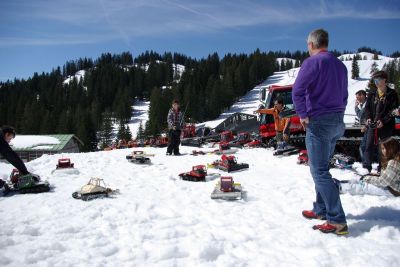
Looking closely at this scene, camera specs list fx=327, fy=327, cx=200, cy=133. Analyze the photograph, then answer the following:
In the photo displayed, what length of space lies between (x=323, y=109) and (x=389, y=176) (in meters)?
2.58

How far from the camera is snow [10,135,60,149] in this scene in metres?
47.4

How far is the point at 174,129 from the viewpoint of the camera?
13.0m

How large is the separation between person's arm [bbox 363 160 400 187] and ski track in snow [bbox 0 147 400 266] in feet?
1.01

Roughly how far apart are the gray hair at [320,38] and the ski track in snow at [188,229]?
2.48m

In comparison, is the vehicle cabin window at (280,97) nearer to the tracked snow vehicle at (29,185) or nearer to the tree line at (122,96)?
the tracked snow vehicle at (29,185)

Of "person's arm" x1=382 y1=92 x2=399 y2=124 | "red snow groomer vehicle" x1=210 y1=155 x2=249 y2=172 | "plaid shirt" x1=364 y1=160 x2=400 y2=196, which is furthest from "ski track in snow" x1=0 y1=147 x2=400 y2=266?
"person's arm" x1=382 y1=92 x2=399 y2=124

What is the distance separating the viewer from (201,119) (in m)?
101

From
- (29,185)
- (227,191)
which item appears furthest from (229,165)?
(29,185)

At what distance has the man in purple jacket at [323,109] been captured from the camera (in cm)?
420

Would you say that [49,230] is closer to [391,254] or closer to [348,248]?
[348,248]

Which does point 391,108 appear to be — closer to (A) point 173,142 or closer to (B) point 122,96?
(A) point 173,142

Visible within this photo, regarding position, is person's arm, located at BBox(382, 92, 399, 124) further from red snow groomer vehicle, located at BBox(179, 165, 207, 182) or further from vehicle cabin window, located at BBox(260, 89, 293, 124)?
vehicle cabin window, located at BBox(260, 89, 293, 124)

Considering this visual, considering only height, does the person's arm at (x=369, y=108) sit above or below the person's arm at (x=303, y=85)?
below

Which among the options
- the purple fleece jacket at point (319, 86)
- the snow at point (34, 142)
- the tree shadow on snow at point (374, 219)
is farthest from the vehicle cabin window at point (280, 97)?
the snow at point (34, 142)
